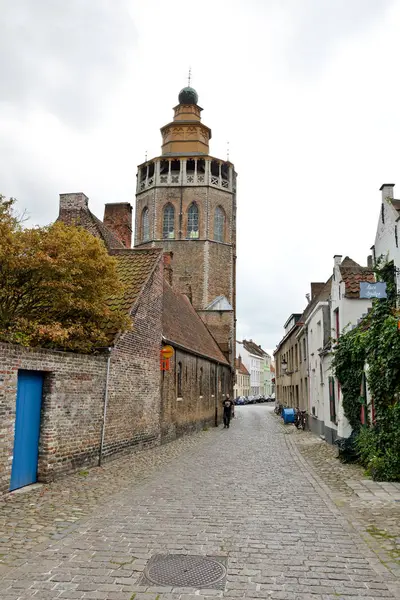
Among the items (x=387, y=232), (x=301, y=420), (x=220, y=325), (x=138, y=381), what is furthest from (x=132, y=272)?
(x=220, y=325)

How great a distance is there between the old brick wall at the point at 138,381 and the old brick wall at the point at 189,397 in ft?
4.16

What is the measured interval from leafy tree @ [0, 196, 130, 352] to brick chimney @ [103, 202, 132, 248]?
495 inches

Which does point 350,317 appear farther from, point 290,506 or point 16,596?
point 16,596

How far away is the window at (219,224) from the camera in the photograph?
170 ft

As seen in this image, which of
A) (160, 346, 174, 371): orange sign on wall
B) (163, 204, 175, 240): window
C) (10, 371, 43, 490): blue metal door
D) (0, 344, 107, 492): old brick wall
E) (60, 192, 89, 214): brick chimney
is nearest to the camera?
(0, 344, 107, 492): old brick wall

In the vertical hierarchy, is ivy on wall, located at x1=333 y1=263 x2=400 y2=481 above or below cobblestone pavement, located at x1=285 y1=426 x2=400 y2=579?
above

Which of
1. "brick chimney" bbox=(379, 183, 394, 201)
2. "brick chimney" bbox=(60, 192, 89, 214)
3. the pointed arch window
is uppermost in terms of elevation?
the pointed arch window

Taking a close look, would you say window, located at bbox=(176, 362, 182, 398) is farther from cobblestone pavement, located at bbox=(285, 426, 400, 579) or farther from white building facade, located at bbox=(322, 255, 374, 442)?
cobblestone pavement, located at bbox=(285, 426, 400, 579)

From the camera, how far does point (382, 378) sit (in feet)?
36.0

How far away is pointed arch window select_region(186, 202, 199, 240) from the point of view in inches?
2016

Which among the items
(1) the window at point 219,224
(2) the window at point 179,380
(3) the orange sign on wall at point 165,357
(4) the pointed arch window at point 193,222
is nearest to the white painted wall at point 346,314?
(3) the orange sign on wall at point 165,357

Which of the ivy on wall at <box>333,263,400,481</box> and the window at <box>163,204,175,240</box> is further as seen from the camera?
the window at <box>163,204,175,240</box>

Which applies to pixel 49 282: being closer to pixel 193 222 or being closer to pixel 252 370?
pixel 193 222

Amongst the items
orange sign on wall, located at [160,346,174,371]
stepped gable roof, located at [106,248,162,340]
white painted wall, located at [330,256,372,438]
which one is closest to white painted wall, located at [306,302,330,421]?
white painted wall, located at [330,256,372,438]
